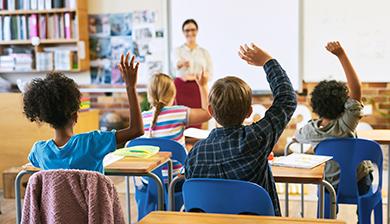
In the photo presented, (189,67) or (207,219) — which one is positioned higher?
(189,67)

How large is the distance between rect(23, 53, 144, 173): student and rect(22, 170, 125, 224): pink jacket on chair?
8.0 inches

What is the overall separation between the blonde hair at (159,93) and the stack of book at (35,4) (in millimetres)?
3270

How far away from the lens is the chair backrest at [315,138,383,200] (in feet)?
8.75

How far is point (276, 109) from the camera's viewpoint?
1.93 meters

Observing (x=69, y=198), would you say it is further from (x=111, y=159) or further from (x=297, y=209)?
(x=297, y=209)

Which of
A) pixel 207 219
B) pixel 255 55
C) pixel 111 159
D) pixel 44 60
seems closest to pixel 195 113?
pixel 111 159

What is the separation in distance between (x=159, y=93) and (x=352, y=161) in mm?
1106

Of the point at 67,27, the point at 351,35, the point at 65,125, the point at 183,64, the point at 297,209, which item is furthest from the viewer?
the point at 67,27

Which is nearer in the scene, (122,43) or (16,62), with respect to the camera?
(122,43)

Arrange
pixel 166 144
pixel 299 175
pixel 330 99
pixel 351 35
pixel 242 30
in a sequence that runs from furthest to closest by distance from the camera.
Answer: pixel 242 30, pixel 351 35, pixel 166 144, pixel 330 99, pixel 299 175

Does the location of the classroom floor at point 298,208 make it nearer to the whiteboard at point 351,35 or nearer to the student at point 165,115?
the student at point 165,115

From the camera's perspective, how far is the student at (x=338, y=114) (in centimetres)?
281

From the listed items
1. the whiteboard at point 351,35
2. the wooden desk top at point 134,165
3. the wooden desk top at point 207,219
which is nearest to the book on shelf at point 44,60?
the whiteboard at point 351,35

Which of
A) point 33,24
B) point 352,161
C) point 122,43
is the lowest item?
point 352,161
